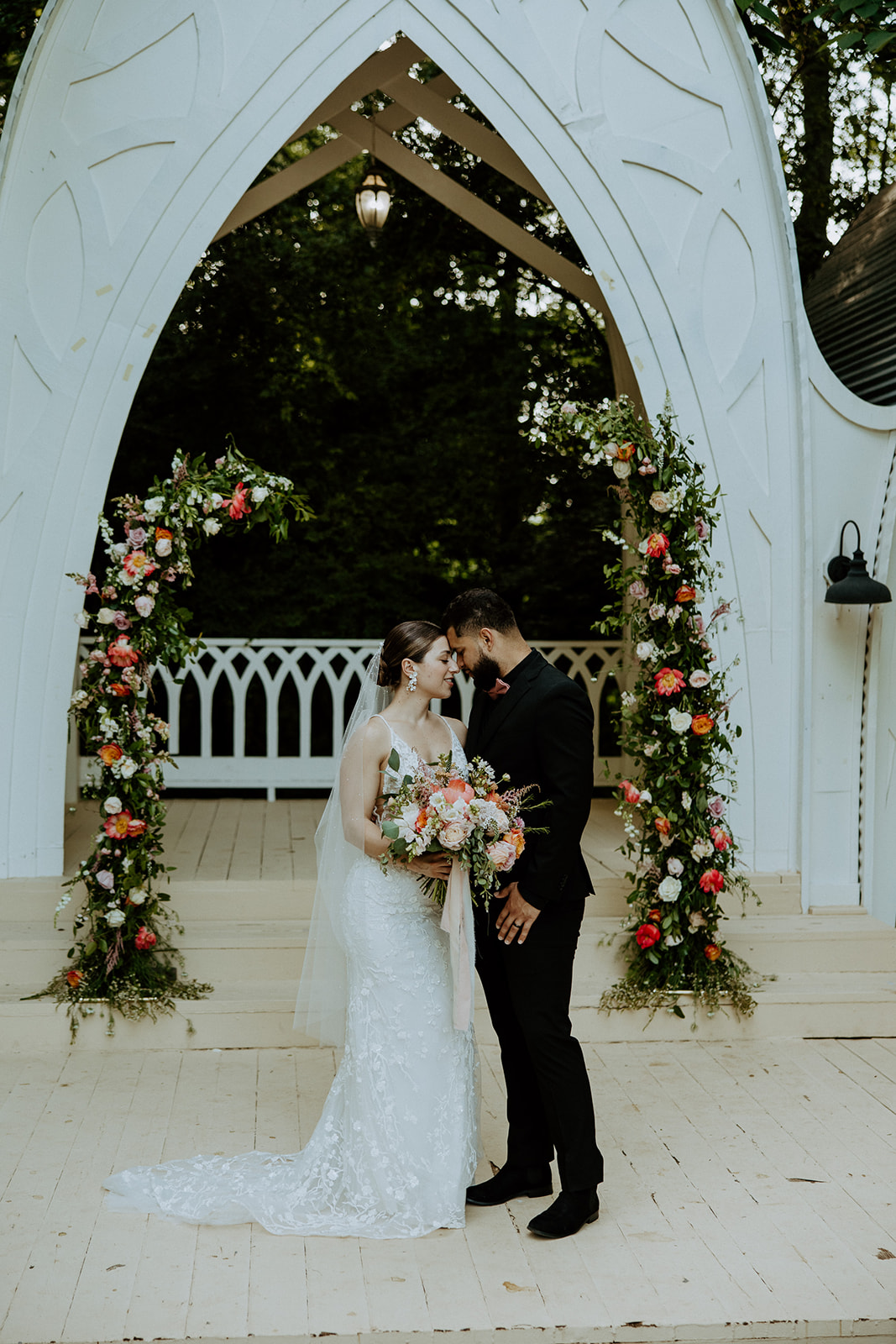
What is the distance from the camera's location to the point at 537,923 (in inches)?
169

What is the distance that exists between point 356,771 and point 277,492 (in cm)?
214

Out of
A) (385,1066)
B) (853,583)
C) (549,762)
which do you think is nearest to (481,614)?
(549,762)

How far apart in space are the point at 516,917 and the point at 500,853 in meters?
0.32

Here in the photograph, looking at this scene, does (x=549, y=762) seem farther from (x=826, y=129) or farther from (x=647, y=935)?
(x=826, y=129)

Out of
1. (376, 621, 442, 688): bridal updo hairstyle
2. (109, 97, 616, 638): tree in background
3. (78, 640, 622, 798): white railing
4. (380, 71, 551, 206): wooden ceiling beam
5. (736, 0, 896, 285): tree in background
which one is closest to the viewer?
(376, 621, 442, 688): bridal updo hairstyle

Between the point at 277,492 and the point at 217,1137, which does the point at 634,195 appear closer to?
the point at 277,492

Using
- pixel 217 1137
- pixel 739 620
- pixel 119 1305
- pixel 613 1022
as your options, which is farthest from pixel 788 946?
pixel 119 1305

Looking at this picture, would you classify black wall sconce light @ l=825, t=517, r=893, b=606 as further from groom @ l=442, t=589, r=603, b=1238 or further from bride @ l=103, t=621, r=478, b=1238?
bride @ l=103, t=621, r=478, b=1238

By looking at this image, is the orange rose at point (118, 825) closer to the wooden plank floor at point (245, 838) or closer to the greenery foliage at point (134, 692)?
the greenery foliage at point (134, 692)

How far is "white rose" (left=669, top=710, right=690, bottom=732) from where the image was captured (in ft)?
19.9

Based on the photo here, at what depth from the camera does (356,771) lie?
4.41 metres

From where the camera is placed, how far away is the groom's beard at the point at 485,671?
449cm

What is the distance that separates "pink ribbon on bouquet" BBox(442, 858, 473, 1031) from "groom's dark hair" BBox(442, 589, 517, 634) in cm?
89

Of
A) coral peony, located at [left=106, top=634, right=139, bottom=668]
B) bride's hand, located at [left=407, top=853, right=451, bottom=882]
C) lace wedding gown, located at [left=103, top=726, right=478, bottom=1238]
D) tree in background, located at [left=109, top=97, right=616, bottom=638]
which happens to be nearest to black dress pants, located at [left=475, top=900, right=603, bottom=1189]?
lace wedding gown, located at [left=103, top=726, right=478, bottom=1238]
